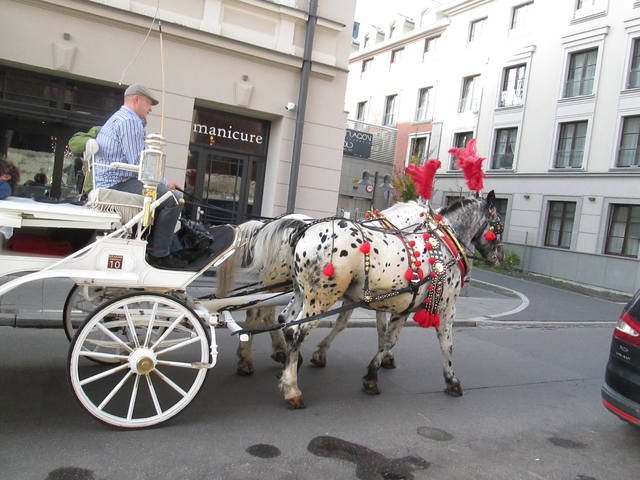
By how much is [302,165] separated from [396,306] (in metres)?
6.16

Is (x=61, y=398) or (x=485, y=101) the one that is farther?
(x=485, y=101)

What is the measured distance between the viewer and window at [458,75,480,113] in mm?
26250

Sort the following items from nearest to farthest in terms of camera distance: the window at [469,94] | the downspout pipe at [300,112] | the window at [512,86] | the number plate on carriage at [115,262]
Result: the number plate on carriage at [115,262] → the downspout pipe at [300,112] → the window at [512,86] → the window at [469,94]

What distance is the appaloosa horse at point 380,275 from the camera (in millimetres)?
4263

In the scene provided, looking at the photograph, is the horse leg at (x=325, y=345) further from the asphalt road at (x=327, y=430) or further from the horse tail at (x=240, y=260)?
the horse tail at (x=240, y=260)

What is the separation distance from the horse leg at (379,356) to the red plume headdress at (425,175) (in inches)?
49.9

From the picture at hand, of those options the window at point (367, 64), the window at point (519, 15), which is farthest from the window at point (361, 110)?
the window at point (519, 15)

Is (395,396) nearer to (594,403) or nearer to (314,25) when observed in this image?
(594,403)

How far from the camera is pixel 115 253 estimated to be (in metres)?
3.55

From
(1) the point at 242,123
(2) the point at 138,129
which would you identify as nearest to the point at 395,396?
(2) the point at 138,129

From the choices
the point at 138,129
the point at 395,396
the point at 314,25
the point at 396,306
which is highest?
the point at 314,25

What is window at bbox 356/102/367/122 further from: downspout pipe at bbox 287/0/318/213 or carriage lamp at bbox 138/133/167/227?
carriage lamp at bbox 138/133/167/227

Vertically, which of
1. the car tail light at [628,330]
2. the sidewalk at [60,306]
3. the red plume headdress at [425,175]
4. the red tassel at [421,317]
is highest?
the red plume headdress at [425,175]

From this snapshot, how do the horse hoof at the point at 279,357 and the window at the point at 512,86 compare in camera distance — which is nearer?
the horse hoof at the point at 279,357
